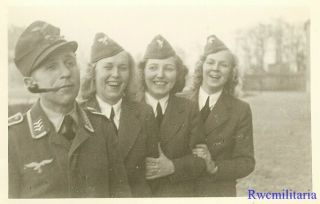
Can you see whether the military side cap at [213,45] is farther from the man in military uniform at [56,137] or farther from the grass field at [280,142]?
the man in military uniform at [56,137]

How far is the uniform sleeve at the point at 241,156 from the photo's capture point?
3.16 meters

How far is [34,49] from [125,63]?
554mm

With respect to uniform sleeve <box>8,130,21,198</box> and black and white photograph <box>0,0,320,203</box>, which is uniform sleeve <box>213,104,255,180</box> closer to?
black and white photograph <box>0,0,320,203</box>

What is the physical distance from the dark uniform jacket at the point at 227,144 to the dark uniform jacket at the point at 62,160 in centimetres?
55

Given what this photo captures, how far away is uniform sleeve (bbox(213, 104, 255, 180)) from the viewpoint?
3.16 metres

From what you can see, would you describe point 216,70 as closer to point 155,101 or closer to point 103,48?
point 155,101

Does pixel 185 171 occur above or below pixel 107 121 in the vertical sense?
below

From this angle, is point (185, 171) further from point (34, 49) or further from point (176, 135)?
point (34, 49)

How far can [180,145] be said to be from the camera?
10.3 feet

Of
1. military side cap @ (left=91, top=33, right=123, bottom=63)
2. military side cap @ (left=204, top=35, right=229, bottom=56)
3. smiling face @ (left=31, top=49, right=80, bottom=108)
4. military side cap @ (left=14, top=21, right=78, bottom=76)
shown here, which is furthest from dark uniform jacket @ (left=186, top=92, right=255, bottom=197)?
military side cap @ (left=14, top=21, right=78, bottom=76)

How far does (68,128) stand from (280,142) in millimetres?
1322

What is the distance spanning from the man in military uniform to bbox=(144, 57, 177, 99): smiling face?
35cm

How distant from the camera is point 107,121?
3.13 meters
